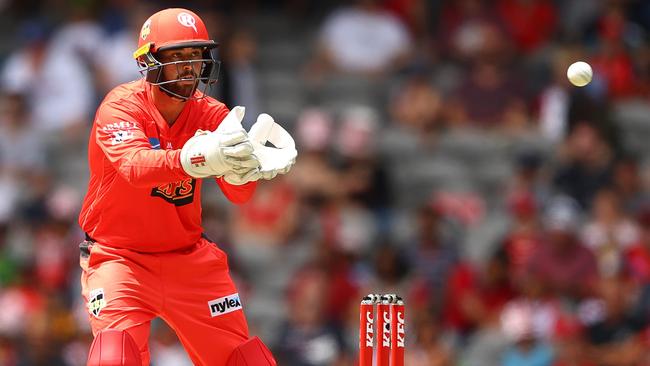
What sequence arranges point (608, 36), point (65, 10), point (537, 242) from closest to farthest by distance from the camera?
point (537, 242)
point (608, 36)
point (65, 10)

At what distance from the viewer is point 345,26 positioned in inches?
635

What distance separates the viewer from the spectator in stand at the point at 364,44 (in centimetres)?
1596

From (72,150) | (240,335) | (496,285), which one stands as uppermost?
(72,150)

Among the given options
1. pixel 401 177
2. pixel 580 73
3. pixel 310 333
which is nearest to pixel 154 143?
pixel 580 73

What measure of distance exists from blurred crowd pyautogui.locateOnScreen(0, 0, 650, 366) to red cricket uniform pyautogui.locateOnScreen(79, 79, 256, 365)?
450 centimetres

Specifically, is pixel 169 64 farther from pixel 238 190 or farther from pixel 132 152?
pixel 238 190

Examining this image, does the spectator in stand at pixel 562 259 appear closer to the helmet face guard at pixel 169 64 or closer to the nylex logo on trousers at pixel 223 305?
the nylex logo on trousers at pixel 223 305

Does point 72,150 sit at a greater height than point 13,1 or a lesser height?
lesser

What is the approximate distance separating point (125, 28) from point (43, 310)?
3.97 metres

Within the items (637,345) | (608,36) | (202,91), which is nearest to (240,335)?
(202,91)

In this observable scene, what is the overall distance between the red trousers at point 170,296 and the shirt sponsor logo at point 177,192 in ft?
1.01

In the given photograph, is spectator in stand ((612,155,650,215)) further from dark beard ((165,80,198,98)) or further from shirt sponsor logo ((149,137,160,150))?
shirt sponsor logo ((149,137,160,150))

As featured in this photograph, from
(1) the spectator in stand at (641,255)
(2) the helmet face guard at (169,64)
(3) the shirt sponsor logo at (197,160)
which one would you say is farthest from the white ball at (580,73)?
(1) the spectator in stand at (641,255)

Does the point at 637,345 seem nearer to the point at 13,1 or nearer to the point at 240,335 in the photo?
the point at 240,335
